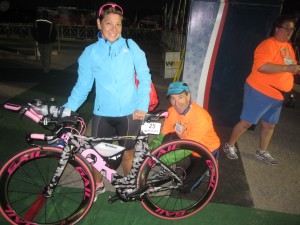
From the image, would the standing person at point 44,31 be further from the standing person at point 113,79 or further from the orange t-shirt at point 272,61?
the orange t-shirt at point 272,61

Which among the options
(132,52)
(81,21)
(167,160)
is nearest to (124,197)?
(167,160)

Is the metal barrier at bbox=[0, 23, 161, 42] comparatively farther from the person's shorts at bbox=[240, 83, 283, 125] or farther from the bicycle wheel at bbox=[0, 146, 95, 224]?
the bicycle wheel at bbox=[0, 146, 95, 224]

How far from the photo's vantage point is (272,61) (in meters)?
3.39

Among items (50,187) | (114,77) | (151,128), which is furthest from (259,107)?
(50,187)

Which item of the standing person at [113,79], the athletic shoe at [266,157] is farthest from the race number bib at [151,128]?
the athletic shoe at [266,157]

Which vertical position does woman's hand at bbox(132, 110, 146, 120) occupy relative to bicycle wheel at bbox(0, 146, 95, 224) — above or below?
above

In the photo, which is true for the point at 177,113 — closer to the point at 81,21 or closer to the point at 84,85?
the point at 84,85

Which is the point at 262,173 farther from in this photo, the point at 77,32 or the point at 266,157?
the point at 77,32

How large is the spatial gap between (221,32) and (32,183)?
3723 mm

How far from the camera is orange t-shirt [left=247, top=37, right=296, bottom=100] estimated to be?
3377mm

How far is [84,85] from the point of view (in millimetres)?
2469

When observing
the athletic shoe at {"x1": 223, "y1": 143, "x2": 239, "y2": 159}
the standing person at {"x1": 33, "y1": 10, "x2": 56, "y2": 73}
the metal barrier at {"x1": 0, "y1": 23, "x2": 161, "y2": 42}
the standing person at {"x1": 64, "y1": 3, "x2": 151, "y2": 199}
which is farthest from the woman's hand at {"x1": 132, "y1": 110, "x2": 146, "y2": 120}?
the metal barrier at {"x1": 0, "y1": 23, "x2": 161, "y2": 42}

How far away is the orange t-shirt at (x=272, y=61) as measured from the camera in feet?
11.1

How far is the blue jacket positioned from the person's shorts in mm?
1937
